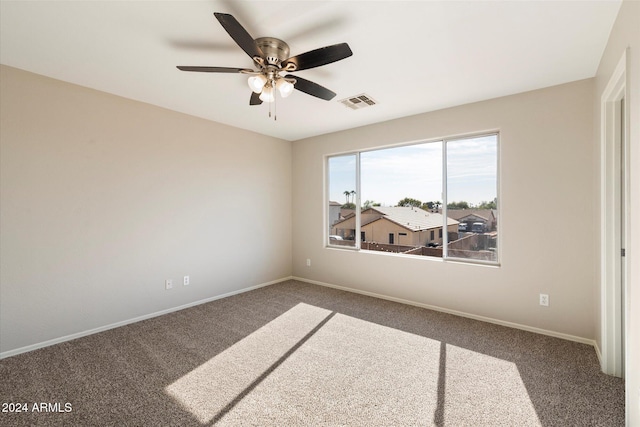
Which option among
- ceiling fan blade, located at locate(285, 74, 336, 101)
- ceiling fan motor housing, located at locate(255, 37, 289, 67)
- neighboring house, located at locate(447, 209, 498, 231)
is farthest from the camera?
neighboring house, located at locate(447, 209, 498, 231)

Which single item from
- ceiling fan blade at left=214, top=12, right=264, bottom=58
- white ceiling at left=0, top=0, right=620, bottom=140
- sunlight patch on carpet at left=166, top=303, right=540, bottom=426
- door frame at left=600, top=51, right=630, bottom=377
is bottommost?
sunlight patch on carpet at left=166, top=303, right=540, bottom=426

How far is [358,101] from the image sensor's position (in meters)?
→ 3.26

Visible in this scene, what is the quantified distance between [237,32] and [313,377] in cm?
242

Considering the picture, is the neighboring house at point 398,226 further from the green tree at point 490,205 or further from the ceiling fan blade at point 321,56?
the ceiling fan blade at point 321,56

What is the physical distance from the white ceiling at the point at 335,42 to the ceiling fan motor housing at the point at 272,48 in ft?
0.23

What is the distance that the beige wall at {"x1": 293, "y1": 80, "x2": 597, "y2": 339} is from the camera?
2.71 meters

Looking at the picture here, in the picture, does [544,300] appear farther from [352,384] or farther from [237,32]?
[237,32]

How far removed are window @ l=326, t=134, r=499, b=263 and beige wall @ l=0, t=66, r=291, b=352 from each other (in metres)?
1.61

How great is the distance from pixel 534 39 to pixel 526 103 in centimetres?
108

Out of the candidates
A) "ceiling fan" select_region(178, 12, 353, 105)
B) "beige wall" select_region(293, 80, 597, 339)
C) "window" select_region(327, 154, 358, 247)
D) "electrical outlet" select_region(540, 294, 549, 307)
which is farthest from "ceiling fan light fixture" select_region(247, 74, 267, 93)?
"electrical outlet" select_region(540, 294, 549, 307)

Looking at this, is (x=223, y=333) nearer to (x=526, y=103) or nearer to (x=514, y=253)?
(x=514, y=253)

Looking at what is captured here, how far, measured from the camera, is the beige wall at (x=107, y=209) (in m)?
2.54

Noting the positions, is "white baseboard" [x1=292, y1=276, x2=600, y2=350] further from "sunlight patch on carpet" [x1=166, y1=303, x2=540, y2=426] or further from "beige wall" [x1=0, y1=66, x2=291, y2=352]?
"beige wall" [x1=0, y1=66, x2=291, y2=352]

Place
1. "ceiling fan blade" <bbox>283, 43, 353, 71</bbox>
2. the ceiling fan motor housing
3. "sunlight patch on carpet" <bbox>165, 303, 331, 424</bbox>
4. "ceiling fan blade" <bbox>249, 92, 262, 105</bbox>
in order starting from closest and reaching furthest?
1. "ceiling fan blade" <bbox>283, 43, 353, 71</bbox>
2. "sunlight patch on carpet" <bbox>165, 303, 331, 424</bbox>
3. the ceiling fan motor housing
4. "ceiling fan blade" <bbox>249, 92, 262, 105</bbox>
